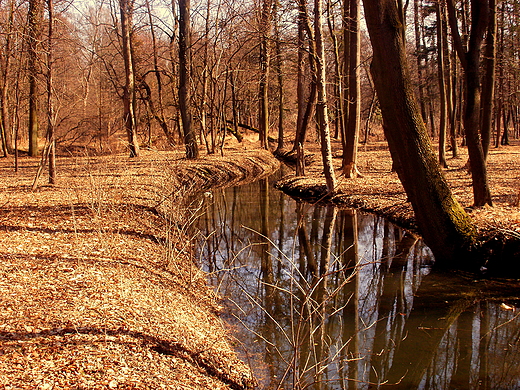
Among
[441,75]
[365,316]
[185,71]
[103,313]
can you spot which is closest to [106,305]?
[103,313]

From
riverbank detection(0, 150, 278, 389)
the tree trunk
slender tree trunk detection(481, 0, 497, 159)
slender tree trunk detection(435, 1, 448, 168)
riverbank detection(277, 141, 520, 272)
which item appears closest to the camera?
riverbank detection(0, 150, 278, 389)

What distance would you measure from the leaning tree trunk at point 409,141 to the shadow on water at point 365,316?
0.76 metres

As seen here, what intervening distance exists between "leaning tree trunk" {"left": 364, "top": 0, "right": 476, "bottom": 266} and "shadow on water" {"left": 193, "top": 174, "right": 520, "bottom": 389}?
757mm

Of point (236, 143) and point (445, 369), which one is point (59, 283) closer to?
point (445, 369)

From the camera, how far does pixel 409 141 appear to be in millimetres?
7445

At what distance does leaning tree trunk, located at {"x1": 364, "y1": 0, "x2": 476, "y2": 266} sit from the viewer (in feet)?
24.0

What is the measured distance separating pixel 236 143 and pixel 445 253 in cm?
2564

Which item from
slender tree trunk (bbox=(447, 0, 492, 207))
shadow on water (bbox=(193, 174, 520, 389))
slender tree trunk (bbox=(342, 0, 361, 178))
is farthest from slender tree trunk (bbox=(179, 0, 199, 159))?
slender tree trunk (bbox=(447, 0, 492, 207))

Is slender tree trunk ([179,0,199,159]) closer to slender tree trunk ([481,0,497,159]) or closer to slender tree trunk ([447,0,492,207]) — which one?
slender tree trunk ([481,0,497,159])

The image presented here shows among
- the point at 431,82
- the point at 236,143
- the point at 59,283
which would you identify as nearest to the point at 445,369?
the point at 59,283

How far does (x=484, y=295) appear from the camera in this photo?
683cm

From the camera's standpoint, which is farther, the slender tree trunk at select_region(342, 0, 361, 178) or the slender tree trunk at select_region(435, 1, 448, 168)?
the slender tree trunk at select_region(435, 1, 448, 168)

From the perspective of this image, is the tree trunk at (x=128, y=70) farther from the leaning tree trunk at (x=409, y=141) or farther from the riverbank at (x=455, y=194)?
the leaning tree trunk at (x=409, y=141)

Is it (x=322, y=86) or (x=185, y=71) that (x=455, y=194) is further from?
(x=185, y=71)
